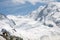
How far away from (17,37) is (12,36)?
951cm

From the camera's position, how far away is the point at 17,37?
162 meters

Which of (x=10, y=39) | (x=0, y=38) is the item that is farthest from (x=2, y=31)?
(x=0, y=38)

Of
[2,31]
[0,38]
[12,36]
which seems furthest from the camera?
[12,36]

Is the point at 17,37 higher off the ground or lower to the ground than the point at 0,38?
lower

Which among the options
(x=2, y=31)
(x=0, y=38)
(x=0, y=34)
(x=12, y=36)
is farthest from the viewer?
(x=12, y=36)

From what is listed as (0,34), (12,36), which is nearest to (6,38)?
(0,34)

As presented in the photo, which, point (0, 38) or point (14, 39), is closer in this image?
point (0, 38)

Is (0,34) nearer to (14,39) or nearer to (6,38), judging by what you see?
(6,38)

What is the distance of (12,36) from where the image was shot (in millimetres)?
152750

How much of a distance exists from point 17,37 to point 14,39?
6.02 m

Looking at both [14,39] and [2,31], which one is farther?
[14,39]

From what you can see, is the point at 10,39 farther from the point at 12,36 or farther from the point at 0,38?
the point at 0,38

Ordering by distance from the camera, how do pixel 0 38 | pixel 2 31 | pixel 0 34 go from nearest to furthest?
1. pixel 0 38
2. pixel 0 34
3. pixel 2 31

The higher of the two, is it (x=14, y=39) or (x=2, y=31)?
(x=2, y=31)
